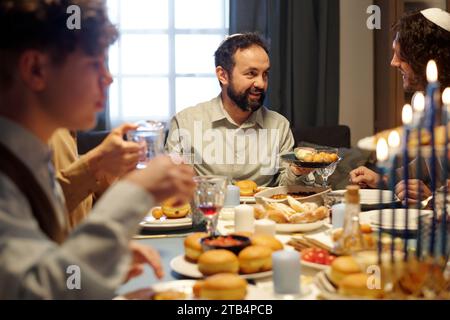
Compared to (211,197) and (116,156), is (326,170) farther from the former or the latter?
(116,156)

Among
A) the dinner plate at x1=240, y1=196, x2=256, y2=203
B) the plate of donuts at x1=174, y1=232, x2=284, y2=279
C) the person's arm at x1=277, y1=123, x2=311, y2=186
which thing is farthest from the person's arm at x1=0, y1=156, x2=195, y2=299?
the person's arm at x1=277, y1=123, x2=311, y2=186

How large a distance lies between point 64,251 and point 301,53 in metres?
3.43

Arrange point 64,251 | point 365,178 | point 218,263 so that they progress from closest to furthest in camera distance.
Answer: point 64,251 < point 218,263 < point 365,178

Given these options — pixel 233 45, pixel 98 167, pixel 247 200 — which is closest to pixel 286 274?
pixel 98 167

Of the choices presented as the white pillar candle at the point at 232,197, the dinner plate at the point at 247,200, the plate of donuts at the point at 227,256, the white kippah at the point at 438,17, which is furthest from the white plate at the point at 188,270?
the white kippah at the point at 438,17

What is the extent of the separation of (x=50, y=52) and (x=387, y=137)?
1.91 ft

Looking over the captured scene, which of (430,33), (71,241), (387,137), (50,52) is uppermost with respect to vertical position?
(430,33)

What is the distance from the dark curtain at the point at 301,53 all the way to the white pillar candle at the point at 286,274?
293 centimetres

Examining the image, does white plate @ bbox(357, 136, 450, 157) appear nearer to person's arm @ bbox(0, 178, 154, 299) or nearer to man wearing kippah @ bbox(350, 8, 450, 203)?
person's arm @ bbox(0, 178, 154, 299)

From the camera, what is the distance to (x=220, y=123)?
3125 millimetres

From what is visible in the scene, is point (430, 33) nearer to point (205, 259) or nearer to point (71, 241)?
point (205, 259)

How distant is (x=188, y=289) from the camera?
1140 mm

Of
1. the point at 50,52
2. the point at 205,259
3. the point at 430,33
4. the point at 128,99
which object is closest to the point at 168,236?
the point at 205,259

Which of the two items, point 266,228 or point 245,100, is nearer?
point 266,228
